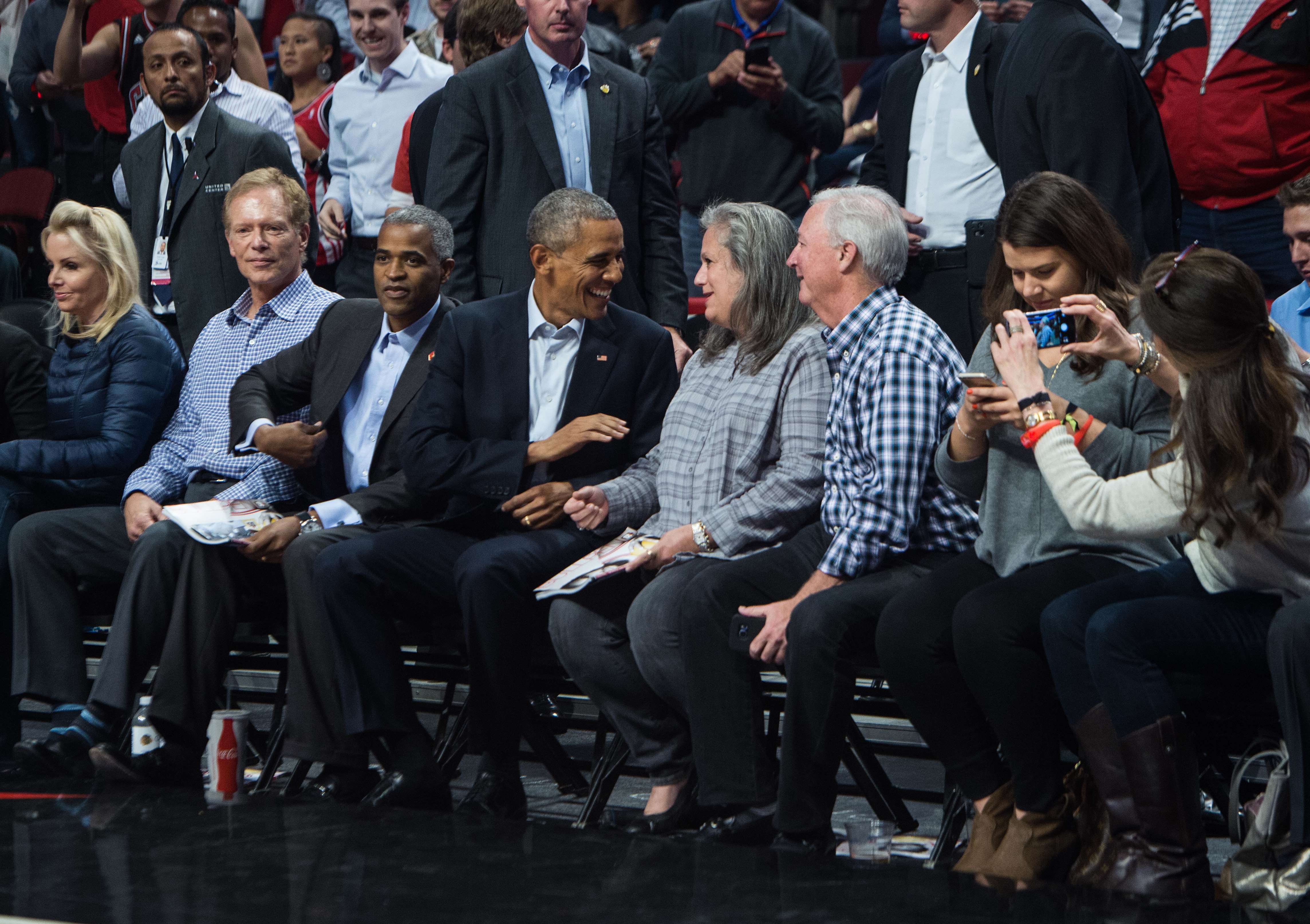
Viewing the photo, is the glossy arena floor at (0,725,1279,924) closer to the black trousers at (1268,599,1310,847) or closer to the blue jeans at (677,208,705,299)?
the black trousers at (1268,599,1310,847)

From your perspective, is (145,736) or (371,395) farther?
(371,395)

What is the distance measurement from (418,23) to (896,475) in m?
5.20

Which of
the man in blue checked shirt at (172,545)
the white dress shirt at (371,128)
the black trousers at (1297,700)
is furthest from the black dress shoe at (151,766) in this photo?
the black trousers at (1297,700)

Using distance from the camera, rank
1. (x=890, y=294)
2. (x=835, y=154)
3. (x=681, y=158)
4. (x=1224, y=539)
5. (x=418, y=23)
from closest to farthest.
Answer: (x=1224, y=539)
(x=890, y=294)
(x=681, y=158)
(x=835, y=154)
(x=418, y=23)

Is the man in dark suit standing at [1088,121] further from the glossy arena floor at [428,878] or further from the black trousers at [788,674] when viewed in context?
the glossy arena floor at [428,878]

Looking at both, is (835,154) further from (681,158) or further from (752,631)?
(752,631)

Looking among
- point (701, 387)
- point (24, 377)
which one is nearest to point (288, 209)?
point (24, 377)

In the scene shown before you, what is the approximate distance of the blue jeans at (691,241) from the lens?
6.15m

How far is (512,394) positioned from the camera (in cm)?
436

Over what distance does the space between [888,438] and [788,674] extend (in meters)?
0.57

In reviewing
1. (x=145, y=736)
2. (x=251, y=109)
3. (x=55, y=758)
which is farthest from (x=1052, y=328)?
(x=251, y=109)

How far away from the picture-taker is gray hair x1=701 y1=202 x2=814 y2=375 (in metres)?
4.00

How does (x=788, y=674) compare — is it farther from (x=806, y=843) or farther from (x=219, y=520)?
(x=219, y=520)

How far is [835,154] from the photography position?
7020 mm
